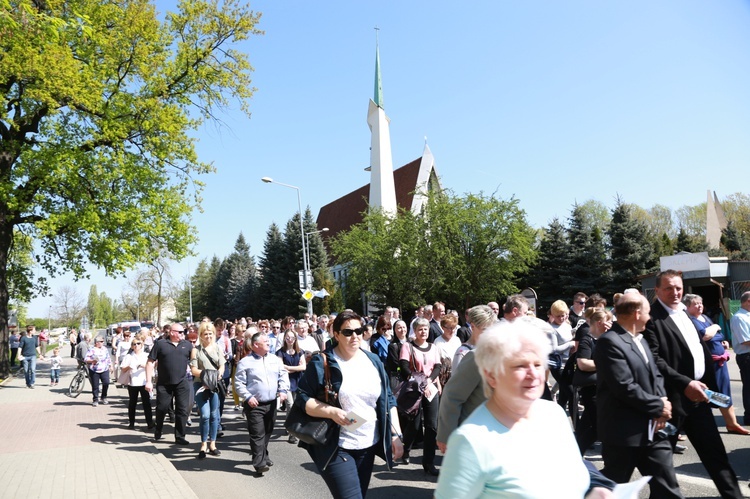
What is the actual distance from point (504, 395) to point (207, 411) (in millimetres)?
7351

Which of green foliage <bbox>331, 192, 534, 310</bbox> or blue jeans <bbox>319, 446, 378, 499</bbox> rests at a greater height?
green foliage <bbox>331, 192, 534, 310</bbox>

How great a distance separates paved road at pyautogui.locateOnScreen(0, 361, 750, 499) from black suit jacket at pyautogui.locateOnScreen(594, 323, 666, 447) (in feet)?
7.00

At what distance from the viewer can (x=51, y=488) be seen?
690 centimetres

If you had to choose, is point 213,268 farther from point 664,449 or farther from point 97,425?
point 664,449

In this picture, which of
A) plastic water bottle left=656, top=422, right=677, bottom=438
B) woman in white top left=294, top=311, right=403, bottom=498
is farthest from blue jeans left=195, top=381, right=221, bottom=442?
plastic water bottle left=656, top=422, right=677, bottom=438

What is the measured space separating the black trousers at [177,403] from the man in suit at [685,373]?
7460 millimetres

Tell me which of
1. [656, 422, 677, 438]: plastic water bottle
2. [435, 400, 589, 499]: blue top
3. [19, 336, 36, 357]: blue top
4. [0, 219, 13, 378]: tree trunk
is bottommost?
[656, 422, 677, 438]: plastic water bottle

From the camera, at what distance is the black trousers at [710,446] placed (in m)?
4.53

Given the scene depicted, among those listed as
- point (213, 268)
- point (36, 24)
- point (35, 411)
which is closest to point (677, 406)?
point (36, 24)

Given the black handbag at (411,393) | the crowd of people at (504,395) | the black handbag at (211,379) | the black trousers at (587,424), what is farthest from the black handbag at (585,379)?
the black handbag at (211,379)

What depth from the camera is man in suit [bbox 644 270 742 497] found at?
455cm

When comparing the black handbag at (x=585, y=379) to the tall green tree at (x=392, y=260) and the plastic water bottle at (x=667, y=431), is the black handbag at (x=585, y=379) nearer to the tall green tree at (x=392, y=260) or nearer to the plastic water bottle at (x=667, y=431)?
the plastic water bottle at (x=667, y=431)

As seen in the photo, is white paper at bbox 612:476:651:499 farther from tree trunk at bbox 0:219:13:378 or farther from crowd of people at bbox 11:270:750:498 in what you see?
tree trunk at bbox 0:219:13:378

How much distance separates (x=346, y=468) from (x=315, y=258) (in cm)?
5659
